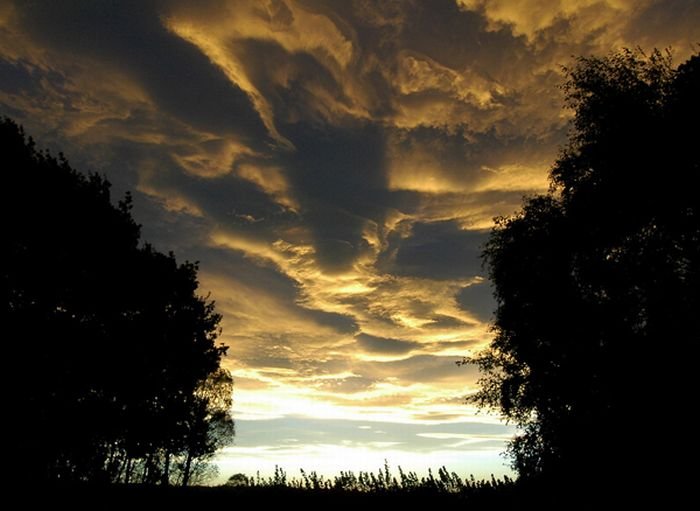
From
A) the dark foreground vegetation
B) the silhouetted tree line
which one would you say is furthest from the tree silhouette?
the silhouetted tree line

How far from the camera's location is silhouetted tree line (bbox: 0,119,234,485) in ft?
61.4

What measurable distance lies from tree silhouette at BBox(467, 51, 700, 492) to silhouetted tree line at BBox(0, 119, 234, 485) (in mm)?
19126

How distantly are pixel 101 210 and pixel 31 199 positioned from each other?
3222 mm

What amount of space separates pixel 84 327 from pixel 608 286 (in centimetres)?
2625

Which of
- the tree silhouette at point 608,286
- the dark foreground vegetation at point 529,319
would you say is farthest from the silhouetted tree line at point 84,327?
the tree silhouette at point 608,286

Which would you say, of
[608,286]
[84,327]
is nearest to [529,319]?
[608,286]

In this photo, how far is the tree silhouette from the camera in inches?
695

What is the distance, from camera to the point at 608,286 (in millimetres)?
22141

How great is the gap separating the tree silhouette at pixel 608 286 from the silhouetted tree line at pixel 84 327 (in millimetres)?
19126

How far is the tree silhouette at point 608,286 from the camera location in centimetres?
1766

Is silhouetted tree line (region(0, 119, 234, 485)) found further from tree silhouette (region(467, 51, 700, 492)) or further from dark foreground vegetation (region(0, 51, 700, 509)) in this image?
tree silhouette (region(467, 51, 700, 492))

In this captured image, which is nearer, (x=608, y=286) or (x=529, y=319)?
(x=608, y=286)

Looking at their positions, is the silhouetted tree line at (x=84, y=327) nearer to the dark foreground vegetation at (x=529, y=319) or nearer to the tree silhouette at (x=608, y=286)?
the dark foreground vegetation at (x=529, y=319)

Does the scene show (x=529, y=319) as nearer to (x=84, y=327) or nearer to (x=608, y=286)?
(x=608, y=286)
